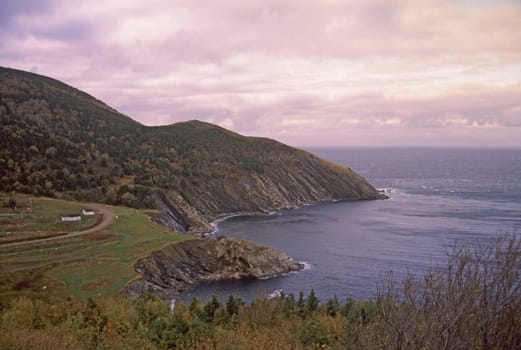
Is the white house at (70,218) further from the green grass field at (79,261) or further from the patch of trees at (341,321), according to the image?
the patch of trees at (341,321)

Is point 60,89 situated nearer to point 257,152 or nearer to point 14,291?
point 257,152

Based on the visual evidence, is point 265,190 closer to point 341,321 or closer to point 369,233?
point 369,233

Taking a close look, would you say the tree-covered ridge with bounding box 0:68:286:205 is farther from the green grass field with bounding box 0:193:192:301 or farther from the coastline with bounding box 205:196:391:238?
the green grass field with bounding box 0:193:192:301

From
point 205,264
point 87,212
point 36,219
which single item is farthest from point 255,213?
point 36,219

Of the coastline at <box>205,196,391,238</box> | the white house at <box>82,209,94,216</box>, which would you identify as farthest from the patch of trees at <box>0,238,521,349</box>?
the coastline at <box>205,196,391,238</box>

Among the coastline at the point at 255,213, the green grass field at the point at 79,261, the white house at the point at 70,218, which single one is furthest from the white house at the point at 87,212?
the coastline at the point at 255,213

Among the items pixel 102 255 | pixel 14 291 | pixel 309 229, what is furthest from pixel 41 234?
pixel 309 229
